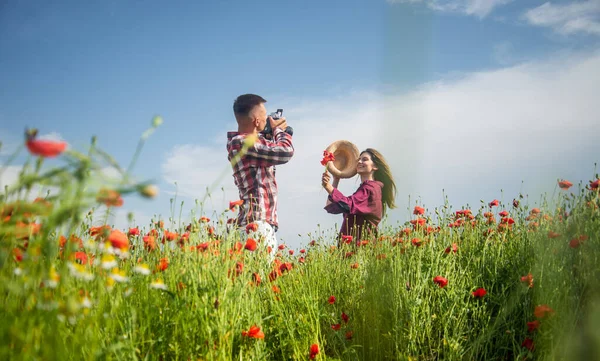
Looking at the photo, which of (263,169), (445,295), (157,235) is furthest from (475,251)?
(157,235)

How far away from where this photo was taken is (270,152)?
4.82 meters

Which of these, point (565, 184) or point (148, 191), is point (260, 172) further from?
point (148, 191)

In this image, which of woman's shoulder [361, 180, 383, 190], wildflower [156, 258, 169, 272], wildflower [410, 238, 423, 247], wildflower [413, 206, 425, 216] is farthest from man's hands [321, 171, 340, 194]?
wildflower [156, 258, 169, 272]

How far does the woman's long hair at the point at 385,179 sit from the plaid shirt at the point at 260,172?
7.82 ft

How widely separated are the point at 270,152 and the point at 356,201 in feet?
7.03

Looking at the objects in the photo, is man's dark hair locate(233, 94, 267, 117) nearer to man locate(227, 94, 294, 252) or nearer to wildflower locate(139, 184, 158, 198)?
man locate(227, 94, 294, 252)

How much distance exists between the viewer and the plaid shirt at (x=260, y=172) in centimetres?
479

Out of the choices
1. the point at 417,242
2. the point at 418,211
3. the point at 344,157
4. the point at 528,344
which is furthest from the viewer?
the point at 344,157

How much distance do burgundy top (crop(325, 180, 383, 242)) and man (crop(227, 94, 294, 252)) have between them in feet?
5.33

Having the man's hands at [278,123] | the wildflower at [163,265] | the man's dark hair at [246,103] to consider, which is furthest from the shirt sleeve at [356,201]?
the wildflower at [163,265]

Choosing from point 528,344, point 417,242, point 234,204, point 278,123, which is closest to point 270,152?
point 278,123

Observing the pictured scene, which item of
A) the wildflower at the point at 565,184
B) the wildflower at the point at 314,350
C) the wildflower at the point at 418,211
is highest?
the wildflower at the point at 565,184

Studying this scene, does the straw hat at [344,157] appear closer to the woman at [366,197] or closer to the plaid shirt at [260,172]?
the woman at [366,197]

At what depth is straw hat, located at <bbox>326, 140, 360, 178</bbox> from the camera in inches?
286
